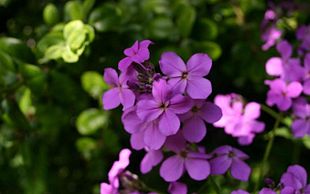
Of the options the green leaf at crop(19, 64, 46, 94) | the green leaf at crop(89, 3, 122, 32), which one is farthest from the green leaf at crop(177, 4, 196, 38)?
the green leaf at crop(19, 64, 46, 94)

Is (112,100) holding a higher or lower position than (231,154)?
higher

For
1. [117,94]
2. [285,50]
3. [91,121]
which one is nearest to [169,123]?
[117,94]

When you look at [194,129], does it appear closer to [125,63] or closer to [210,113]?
[210,113]

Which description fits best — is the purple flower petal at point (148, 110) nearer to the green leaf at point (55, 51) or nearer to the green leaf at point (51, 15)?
the green leaf at point (55, 51)

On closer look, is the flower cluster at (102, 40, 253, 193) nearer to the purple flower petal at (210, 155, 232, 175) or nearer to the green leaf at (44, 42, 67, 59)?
the purple flower petal at (210, 155, 232, 175)

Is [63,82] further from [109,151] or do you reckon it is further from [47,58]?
[109,151]

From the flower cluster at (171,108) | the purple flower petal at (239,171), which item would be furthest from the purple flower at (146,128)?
the purple flower petal at (239,171)

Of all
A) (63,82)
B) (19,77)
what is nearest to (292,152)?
(63,82)

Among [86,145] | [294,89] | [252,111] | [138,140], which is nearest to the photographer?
[138,140]
